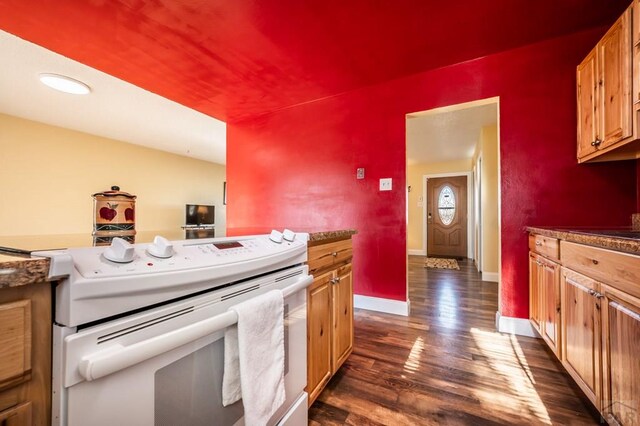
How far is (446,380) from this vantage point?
1.52 meters

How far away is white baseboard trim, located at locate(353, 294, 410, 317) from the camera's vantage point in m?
2.54

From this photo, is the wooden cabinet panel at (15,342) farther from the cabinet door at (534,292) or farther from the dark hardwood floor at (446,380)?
the cabinet door at (534,292)

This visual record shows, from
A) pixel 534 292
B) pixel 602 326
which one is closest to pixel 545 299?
pixel 534 292

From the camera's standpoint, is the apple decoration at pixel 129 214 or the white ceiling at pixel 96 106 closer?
the apple decoration at pixel 129 214

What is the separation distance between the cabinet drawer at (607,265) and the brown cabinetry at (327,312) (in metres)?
1.09

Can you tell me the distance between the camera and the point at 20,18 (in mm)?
1811

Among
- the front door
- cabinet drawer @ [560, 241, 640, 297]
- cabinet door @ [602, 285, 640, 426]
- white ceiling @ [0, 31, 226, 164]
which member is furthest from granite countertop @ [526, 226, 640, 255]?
the front door

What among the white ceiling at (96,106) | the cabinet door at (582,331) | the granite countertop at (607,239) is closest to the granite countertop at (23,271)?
the granite countertop at (607,239)

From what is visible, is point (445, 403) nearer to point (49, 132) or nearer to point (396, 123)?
point (396, 123)

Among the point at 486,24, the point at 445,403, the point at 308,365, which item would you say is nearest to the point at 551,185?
the point at 486,24

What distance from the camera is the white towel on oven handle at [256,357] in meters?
0.70

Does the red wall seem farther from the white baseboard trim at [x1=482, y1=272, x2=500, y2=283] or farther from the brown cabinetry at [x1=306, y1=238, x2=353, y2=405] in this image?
the white baseboard trim at [x1=482, y1=272, x2=500, y2=283]

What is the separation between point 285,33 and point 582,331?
8.14 ft

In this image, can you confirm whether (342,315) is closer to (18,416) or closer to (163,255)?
(163,255)
